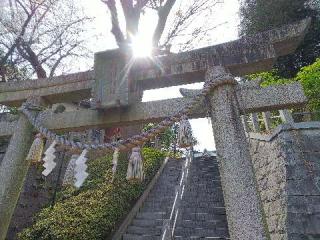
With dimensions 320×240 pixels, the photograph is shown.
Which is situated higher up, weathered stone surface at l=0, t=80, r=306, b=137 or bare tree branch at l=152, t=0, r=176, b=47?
bare tree branch at l=152, t=0, r=176, b=47

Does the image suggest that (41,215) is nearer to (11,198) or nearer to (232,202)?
(11,198)

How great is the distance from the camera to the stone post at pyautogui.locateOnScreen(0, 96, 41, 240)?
15.7 feet

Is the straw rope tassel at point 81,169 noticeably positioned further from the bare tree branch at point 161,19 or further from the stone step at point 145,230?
the bare tree branch at point 161,19

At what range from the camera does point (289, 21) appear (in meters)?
16.7

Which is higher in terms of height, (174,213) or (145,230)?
(174,213)

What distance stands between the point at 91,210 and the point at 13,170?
13.1 ft

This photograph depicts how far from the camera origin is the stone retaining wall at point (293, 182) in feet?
20.1

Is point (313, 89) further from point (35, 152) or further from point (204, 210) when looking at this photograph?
point (35, 152)

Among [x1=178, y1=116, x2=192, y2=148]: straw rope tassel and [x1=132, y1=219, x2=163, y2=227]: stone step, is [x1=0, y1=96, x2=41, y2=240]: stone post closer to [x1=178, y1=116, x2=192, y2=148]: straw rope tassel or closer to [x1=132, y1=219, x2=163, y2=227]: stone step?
[x1=178, y1=116, x2=192, y2=148]: straw rope tassel

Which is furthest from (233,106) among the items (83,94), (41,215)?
(41,215)

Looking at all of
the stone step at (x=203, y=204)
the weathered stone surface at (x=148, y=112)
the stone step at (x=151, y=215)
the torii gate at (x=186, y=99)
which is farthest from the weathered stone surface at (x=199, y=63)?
the stone step at (x=203, y=204)

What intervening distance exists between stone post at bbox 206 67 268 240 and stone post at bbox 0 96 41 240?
304 centimetres

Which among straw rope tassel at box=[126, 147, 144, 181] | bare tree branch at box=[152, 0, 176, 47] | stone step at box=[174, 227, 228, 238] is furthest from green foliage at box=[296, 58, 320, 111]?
straw rope tassel at box=[126, 147, 144, 181]

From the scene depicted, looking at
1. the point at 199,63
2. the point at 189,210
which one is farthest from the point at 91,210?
the point at 199,63
